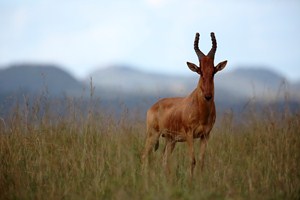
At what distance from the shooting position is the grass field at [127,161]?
8.41 meters

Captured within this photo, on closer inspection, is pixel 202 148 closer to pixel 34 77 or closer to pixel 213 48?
pixel 213 48

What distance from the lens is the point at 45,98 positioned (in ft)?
37.2

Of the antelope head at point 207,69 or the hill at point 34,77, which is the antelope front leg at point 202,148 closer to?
the antelope head at point 207,69

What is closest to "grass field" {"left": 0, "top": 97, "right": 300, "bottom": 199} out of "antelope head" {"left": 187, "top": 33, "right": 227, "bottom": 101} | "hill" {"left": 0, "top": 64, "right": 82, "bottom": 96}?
"antelope head" {"left": 187, "top": 33, "right": 227, "bottom": 101}

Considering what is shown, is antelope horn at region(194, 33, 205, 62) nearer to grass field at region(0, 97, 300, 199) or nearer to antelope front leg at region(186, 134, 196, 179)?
antelope front leg at region(186, 134, 196, 179)

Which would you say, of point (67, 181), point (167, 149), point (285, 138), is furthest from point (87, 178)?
point (285, 138)

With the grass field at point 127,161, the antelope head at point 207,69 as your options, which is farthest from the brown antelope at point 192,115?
the grass field at point 127,161

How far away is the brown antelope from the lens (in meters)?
10.5

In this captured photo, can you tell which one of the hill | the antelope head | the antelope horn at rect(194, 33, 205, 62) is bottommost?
the hill

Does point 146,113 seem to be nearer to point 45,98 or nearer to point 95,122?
point 95,122

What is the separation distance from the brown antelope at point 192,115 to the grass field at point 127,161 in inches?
10.1

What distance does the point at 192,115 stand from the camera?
1098 centimetres

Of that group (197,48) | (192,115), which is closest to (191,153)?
(192,115)

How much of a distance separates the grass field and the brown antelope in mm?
257
